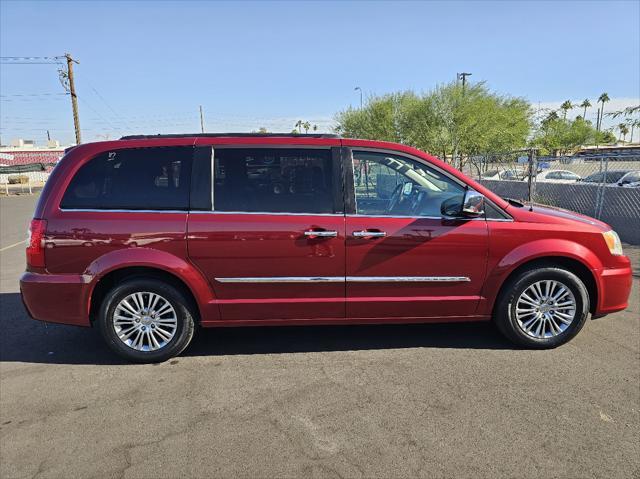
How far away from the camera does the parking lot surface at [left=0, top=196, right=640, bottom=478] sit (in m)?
2.62

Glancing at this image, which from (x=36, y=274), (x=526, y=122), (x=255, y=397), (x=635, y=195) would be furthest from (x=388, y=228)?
(x=526, y=122)

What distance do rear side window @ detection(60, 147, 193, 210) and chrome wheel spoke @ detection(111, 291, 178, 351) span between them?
0.79 meters

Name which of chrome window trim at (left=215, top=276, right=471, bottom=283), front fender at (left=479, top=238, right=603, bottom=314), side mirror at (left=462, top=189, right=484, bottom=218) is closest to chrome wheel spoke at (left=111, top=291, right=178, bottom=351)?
chrome window trim at (left=215, top=276, right=471, bottom=283)

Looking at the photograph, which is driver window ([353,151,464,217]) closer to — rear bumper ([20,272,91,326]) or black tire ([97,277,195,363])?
black tire ([97,277,195,363])

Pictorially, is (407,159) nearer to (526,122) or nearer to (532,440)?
(532,440)

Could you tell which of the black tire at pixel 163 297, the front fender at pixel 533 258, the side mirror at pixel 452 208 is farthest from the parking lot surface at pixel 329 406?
the side mirror at pixel 452 208

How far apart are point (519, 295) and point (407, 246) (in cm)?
112

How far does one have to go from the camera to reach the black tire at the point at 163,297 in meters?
3.83

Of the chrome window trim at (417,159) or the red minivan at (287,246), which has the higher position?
the chrome window trim at (417,159)

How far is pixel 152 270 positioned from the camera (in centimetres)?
388

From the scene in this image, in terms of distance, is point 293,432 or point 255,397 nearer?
point 293,432

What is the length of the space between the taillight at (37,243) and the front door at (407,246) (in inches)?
98.9

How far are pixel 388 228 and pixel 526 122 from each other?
96.9 feet

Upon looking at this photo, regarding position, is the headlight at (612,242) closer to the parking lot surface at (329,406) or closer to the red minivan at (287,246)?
the red minivan at (287,246)
